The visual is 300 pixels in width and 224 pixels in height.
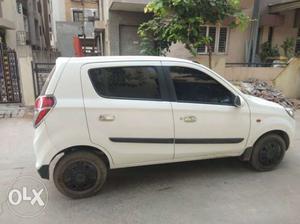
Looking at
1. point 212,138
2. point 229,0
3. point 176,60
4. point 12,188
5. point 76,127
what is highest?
point 229,0

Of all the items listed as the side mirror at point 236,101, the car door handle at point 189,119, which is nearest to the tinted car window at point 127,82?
the car door handle at point 189,119

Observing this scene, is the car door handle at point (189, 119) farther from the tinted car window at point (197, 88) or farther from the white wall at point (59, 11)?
the white wall at point (59, 11)

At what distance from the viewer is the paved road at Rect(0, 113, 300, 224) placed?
274 cm

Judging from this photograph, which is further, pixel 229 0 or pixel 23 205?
pixel 229 0

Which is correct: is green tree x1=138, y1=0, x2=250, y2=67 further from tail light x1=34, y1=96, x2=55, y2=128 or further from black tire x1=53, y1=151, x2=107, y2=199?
black tire x1=53, y1=151, x2=107, y2=199

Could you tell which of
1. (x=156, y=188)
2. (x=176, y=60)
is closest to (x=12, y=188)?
(x=156, y=188)

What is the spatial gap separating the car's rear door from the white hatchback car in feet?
0.04

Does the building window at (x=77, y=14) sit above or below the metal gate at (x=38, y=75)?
above

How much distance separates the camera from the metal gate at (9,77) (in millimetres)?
6996

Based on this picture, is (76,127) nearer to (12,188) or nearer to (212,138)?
(12,188)

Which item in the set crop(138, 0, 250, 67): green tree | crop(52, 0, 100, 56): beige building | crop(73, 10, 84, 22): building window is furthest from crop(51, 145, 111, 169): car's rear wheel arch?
crop(73, 10, 84, 22): building window

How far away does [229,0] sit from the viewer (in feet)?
21.1

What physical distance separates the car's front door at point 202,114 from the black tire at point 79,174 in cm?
107

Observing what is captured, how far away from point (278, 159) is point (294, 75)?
674 centimetres
